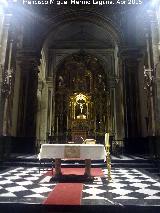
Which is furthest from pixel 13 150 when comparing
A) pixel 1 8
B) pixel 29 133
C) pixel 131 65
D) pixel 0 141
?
pixel 131 65

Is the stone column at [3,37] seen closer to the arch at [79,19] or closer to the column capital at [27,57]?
the column capital at [27,57]

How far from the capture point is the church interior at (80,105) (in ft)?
14.7

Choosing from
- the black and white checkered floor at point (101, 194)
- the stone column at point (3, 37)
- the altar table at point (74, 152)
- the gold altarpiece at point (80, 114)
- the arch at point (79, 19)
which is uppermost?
the arch at point (79, 19)

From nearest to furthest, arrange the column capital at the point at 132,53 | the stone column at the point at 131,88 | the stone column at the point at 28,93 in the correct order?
the stone column at the point at 28,93 < the stone column at the point at 131,88 < the column capital at the point at 132,53

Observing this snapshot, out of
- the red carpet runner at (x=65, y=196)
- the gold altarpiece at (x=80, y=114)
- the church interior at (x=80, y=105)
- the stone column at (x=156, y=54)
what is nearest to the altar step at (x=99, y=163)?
the church interior at (x=80, y=105)

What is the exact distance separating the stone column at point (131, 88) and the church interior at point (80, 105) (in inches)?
2.0

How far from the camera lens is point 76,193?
4.14m

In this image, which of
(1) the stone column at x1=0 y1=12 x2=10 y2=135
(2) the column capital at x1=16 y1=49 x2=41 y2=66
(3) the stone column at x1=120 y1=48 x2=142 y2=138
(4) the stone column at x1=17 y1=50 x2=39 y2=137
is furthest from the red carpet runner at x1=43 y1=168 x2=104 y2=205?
(2) the column capital at x1=16 y1=49 x2=41 y2=66

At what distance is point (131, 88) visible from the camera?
12641 millimetres

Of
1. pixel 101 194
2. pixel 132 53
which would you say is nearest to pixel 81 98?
pixel 132 53

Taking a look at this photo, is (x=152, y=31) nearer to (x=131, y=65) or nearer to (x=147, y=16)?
(x=147, y=16)

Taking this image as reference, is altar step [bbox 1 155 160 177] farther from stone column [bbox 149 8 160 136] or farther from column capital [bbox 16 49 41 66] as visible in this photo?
column capital [bbox 16 49 41 66]

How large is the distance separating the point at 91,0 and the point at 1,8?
5669 mm

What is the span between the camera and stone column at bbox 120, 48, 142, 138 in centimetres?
1216
